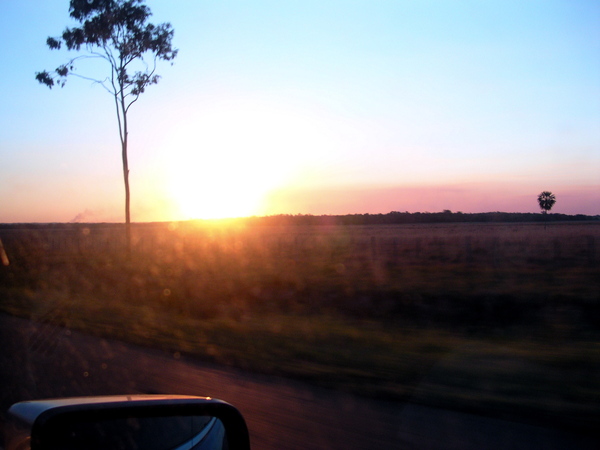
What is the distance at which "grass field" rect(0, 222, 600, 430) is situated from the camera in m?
6.34

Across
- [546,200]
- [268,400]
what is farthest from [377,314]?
[546,200]

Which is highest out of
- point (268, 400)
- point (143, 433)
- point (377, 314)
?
point (143, 433)

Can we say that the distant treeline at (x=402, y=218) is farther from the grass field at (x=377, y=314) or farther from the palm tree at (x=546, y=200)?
the grass field at (x=377, y=314)

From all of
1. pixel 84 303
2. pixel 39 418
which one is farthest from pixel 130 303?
pixel 39 418

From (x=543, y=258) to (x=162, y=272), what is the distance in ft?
49.2

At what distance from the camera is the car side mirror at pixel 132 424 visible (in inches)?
92.6

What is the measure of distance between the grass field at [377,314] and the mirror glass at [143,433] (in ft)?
12.1

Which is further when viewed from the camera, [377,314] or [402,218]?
[402,218]

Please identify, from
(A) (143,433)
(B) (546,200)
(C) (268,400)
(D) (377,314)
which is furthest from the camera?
(B) (546,200)

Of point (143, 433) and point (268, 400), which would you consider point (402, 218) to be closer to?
point (268, 400)

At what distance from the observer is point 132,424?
2.58 m

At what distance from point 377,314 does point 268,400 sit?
26.1 feet

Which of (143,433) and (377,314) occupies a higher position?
(143,433)

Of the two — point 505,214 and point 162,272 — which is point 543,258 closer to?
point 162,272
